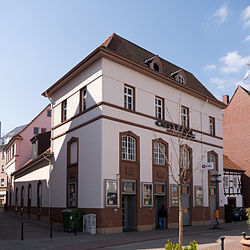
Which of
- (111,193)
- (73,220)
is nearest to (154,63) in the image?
(111,193)

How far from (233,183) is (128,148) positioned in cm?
2282

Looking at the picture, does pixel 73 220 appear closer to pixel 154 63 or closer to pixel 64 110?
pixel 64 110

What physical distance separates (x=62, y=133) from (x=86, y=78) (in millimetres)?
4941

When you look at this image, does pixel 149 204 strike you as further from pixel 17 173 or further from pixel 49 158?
pixel 17 173

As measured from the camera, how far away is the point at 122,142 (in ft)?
70.0

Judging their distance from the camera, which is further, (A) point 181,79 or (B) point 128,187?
(A) point 181,79

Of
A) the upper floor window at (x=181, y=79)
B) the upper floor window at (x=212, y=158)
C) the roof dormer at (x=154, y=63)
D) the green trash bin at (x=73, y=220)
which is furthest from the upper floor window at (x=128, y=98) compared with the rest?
the upper floor window at (x=212, y=158)

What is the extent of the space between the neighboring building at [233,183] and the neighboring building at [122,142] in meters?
10.7

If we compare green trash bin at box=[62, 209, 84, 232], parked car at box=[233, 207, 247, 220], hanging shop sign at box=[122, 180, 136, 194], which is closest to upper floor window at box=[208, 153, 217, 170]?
parked car at box=[233, 207, 247, 220]

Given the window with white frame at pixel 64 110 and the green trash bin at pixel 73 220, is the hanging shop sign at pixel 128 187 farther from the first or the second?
the window with white frame at pixel 64 110

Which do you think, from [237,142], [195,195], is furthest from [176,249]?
[237,142]

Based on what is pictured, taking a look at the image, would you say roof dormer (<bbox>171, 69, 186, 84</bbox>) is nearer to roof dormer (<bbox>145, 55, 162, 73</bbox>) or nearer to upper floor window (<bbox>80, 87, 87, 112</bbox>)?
roof dormer (<bbox>145, 55, 162, 73</bbox>)

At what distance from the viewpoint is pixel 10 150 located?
4941 cm

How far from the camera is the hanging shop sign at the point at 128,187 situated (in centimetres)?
2069
